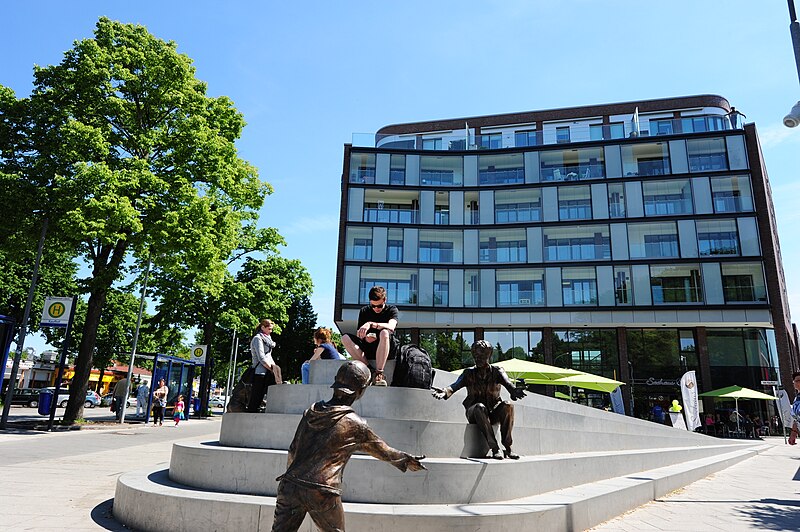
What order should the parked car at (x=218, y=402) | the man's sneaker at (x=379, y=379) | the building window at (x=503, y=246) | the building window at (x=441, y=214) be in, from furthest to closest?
the parked car at (x=218, y=402)
the building window at (x=441, y=214)
the building window at (x=503, y=246)
the man's sneaker at (x=379, y=379)

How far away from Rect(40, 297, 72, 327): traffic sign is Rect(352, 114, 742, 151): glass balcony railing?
27.6 m

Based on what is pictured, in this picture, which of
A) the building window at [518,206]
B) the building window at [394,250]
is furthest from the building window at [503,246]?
the building window at [394,250]

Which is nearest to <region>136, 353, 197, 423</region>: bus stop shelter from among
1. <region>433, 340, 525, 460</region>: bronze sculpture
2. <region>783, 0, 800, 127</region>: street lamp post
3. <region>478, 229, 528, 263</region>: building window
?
<region>433, 340, 525, 460</region>: bronze sculpture

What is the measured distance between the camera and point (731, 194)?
36312 millimetres

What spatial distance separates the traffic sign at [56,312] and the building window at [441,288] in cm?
2461

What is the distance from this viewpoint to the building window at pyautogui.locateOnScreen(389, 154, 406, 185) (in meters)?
41.4

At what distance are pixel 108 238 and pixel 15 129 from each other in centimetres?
545

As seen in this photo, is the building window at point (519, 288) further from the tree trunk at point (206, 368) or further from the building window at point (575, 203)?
the tree trunk at point (206, 368)

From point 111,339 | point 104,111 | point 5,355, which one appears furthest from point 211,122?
point 111,339

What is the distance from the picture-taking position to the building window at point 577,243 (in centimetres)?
3734

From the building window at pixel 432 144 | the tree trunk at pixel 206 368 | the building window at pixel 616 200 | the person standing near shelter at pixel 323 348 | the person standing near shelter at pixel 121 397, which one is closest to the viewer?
the person standing near shelter at pixel 323 348

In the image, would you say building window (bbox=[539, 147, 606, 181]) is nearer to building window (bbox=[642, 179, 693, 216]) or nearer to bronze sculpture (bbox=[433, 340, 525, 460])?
building window (bbox=[642, 179, 693, 216])

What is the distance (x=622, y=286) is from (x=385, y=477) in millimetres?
34649

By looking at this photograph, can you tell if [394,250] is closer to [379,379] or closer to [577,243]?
[577,243]
